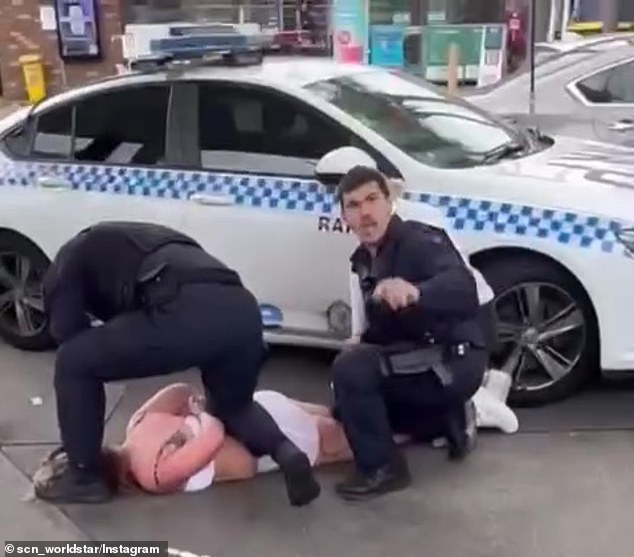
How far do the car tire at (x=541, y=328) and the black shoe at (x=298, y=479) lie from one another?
1.11 m

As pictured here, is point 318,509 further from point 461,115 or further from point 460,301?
point 461,115

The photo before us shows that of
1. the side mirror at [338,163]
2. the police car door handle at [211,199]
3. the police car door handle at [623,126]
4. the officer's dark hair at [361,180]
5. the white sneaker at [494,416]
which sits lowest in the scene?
the white sneaker at [494,416]

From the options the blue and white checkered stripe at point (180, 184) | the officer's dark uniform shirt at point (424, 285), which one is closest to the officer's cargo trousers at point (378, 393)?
the officer's dark uniform shirt at point (424, 285)

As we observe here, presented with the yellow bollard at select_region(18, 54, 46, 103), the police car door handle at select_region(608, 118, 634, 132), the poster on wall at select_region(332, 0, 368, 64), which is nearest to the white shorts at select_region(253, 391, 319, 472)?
the police car door handle at select_region(608, 118, 634, 132)

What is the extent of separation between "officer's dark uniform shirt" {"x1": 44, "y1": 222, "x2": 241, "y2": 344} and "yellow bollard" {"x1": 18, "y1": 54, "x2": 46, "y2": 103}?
40.9ft

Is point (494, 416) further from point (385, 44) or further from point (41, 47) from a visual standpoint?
point (41, 47)

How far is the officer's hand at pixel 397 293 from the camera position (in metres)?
3.91

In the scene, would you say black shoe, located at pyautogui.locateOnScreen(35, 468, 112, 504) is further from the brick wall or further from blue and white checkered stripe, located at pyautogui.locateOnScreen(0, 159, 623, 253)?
the brick wall

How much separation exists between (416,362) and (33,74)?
1305 cm

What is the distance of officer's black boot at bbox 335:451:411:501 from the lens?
4145 mm

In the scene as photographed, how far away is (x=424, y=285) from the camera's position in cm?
402

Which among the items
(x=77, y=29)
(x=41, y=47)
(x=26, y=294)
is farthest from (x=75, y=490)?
(x=41, y=47)

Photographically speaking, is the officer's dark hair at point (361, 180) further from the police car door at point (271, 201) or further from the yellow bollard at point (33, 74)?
the yellow bollard at point (33, 74)

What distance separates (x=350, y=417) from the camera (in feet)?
13.5
